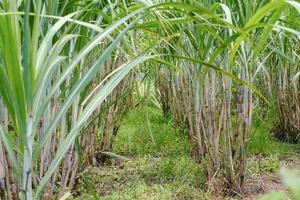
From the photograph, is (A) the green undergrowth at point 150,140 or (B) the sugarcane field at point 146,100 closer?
(B) the sugarcane field at point 146,100

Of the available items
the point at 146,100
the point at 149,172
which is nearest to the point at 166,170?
the point at 149,172

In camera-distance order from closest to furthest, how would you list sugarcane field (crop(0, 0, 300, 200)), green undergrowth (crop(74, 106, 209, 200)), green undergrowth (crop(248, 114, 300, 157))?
sugarcane field (crop(0, 0, 300, 200)) < green undergrowth (crop(74, 106, 209, 200)) < green undergrowth (crop(248, 114, 300, 157))

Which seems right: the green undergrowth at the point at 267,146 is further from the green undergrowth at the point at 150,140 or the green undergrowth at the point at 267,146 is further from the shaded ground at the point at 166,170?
the green undergrowth at the point at 150,140

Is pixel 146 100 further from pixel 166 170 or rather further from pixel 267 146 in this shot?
pixel 267 146

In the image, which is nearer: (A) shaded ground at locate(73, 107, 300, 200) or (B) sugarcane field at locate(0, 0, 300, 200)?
(B) sugarcane field at locate(0, 0, 300, 200)

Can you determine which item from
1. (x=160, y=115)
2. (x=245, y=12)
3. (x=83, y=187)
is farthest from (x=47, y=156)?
(x=160, y=115)

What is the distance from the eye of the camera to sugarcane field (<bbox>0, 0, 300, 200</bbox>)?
2.46 feet

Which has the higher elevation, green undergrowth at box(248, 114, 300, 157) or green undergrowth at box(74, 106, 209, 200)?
green undergrowth at box(74, 106, 209, 200)

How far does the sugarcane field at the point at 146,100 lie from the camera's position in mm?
749

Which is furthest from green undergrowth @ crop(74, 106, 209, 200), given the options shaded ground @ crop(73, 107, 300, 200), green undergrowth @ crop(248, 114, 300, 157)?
green undergrowth @ crop(248, 114, 300, 157)

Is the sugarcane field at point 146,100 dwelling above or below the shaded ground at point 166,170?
above

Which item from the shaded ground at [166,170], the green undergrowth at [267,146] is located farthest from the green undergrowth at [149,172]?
the green undergrowth at [267,146]

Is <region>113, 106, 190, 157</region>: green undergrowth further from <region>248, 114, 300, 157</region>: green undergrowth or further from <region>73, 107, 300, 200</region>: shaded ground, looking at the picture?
<region>248, 114, 300, 157</region>: green undergrowth

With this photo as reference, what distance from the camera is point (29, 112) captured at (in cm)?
72
